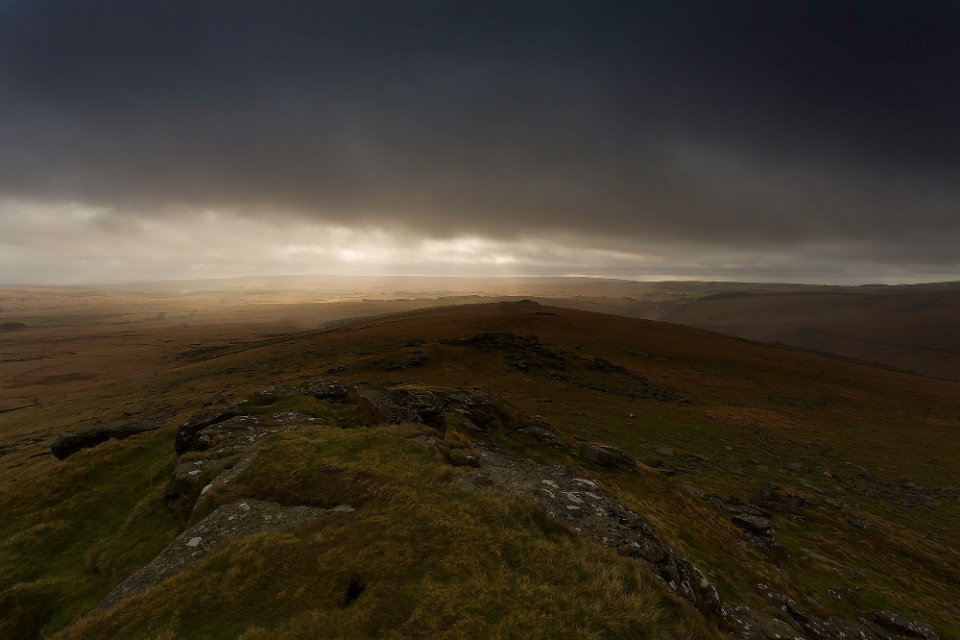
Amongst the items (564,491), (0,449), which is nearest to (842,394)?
(564,491)

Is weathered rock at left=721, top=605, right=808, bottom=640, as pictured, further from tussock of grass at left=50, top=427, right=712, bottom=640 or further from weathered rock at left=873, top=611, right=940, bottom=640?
weathered rock at left=873, top=611, right=940, bottom=640

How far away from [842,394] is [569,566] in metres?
65.2

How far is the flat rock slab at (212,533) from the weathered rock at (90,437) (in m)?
11.9

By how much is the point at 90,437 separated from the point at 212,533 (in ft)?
44.9

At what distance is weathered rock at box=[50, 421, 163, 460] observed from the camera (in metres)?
17.2

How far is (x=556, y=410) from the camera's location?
125 feet

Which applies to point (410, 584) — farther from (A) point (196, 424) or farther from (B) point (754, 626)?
(A) point (196, 424)

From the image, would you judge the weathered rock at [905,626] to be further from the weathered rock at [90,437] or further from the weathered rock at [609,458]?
the weathered rock at [90,437]

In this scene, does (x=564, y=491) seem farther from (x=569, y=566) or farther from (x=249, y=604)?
(x=249, y=604)

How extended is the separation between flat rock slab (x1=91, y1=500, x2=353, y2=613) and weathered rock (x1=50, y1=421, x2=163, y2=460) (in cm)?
1187

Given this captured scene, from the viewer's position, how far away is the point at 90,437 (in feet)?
57.2

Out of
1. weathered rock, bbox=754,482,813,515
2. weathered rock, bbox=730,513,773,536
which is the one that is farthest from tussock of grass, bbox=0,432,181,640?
weathered rock, bbox=754,482,813,515

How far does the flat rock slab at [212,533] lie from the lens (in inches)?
324

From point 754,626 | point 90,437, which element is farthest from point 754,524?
point 90,437
